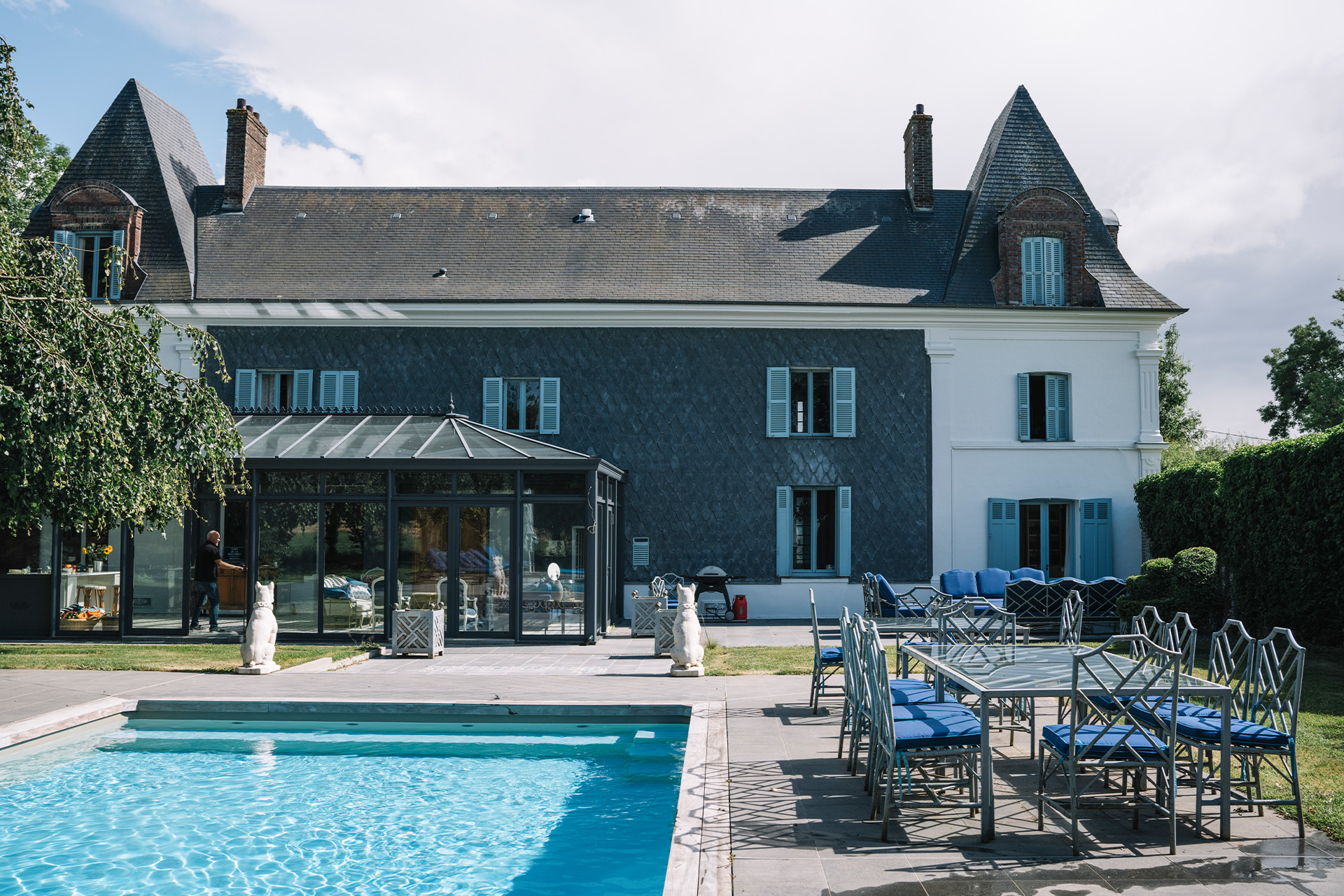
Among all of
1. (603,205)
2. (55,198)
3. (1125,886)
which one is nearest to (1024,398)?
(603,205)

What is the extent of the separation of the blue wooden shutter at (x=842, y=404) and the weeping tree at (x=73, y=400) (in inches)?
430

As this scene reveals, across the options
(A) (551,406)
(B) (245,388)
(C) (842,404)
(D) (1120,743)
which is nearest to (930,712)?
(D) (1120,743)

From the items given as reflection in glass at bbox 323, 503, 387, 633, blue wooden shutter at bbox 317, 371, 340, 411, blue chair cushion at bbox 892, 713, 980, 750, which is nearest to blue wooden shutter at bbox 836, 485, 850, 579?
reflection in glass at bbox 323, 503, 387, 633

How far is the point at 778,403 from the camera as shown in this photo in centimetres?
1797

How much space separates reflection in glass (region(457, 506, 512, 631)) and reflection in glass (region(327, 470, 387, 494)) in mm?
1209

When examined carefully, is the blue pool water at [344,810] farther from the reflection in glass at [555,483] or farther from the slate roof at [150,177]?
the slate roof at [150,177]

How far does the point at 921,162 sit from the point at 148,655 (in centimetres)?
1587

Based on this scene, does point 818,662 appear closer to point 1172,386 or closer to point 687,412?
point 687,412

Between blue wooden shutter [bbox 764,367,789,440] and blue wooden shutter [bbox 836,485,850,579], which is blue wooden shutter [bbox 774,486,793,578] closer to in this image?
blue wooden shutter [bbox 836,485,850,579]

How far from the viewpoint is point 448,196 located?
20375mm

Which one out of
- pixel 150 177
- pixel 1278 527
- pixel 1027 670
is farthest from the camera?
pixel 150 177

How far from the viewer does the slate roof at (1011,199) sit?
18.3m

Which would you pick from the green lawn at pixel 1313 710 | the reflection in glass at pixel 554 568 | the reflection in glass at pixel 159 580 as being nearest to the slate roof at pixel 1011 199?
the green lawn at pixel 1313 710

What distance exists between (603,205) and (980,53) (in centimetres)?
1185
